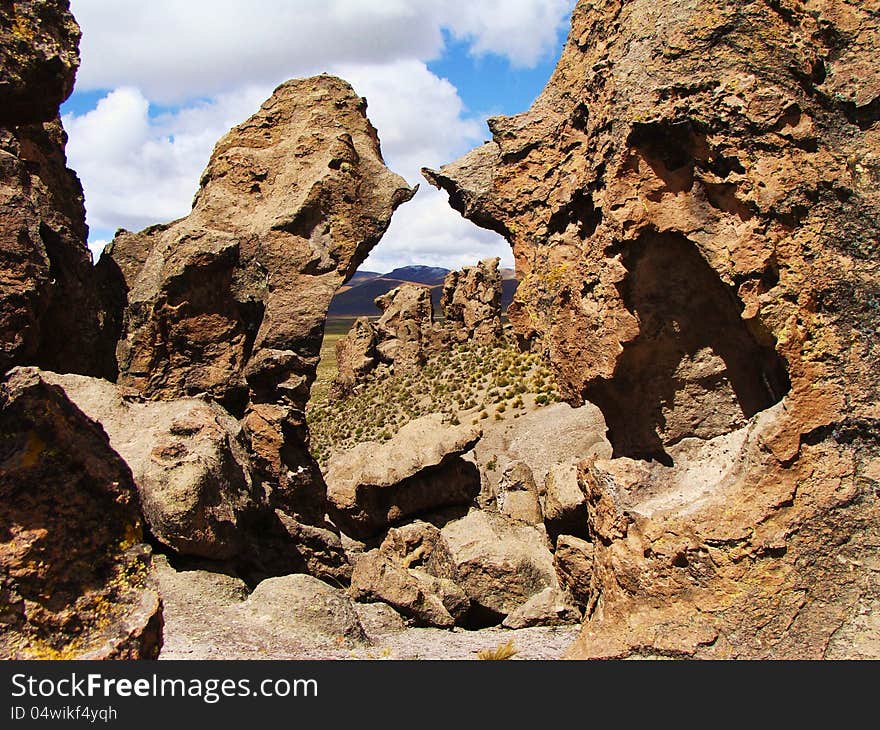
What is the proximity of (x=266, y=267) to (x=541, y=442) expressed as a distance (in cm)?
1378

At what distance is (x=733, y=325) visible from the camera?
7758 mm

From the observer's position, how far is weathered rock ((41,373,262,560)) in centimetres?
1025

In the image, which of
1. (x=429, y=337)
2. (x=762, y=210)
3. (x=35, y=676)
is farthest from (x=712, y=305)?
(x=429, y=337)

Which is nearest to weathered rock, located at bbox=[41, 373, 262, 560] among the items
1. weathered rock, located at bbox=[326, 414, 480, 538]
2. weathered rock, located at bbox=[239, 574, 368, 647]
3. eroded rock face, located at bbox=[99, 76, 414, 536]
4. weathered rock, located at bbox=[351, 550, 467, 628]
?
weathered rock, located at bbox=[239, 574, 368, 647]

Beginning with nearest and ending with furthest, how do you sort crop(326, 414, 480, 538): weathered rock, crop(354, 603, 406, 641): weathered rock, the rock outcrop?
the rock outcrop → crop(354, 603, 406, 641): weathered rock → crop(326, 414, 480, 538): weathered rock

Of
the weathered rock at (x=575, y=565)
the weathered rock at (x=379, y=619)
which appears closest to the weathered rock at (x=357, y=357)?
the weathered rock at (x=379, y=619)

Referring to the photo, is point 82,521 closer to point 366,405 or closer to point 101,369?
point 101,369

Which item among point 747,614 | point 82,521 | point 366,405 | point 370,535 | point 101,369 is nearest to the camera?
point 82,521

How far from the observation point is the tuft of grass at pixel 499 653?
9008mm

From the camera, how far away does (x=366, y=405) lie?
139 feet

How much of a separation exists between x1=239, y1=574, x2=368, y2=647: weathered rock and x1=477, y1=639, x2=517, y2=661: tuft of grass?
5.23 ft

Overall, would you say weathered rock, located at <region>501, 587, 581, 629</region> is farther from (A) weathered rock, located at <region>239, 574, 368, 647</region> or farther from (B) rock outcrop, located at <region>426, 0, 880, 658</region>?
(B) rock outcrop, located at <region>426, 0, 880, 658</region>

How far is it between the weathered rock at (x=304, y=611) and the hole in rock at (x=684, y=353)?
4542 mm

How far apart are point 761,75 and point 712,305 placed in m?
2.32
